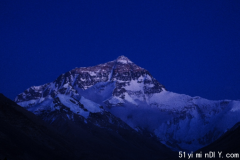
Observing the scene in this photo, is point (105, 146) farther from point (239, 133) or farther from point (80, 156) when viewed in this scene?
point (239, 133)

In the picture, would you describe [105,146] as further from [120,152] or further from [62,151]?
[62,151]

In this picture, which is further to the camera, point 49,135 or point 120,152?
point 120,152

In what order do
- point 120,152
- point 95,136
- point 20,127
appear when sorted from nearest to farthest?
point 20,127 → point 120,152 → point 95,136

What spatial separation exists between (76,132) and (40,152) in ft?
251

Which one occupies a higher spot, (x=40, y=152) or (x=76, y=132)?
(x=76, y=132)

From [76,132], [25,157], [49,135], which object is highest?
[76,132]

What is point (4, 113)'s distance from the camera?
129750 millimetres

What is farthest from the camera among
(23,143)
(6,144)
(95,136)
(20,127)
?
(95,136)

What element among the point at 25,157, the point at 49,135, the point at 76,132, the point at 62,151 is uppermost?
the point at 76,132

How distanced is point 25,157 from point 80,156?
1495 inches

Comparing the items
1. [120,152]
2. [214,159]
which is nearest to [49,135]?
[120,152]

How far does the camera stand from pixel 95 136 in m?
200

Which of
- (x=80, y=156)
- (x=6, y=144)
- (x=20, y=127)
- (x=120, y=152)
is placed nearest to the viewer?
(x=6, y=144)

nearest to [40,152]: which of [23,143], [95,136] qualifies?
[23,143]
